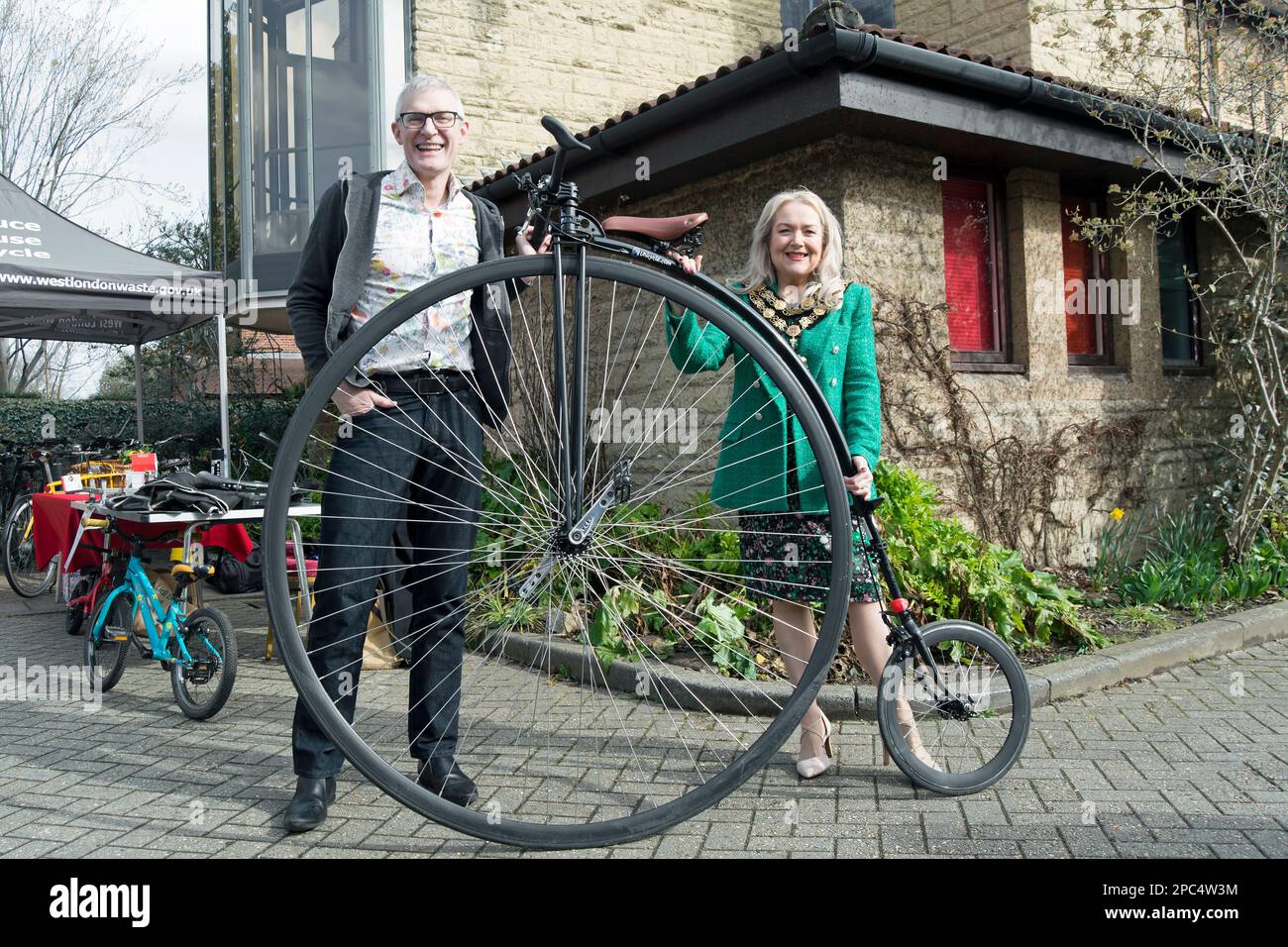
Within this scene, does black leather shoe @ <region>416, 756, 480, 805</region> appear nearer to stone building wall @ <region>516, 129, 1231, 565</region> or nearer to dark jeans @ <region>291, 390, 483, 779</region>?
dark jeans @ <region>291, 390, 483, 779</region>

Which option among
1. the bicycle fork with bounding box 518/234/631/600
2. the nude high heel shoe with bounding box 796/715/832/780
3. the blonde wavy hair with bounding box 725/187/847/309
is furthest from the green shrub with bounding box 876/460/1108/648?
the bicycle fork with bounding box 518/234/631/600

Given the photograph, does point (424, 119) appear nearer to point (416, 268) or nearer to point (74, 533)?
point (416, 268)

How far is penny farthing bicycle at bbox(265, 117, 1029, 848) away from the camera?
2.34 metres

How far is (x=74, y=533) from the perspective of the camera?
5902 millimetres

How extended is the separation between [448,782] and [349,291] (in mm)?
1500

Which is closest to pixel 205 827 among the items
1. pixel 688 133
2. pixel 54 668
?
pixel 54 668

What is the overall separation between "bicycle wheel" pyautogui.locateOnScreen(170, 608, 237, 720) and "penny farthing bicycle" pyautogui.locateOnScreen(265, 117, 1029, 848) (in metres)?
0.60

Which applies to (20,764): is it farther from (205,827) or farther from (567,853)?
(567,853)

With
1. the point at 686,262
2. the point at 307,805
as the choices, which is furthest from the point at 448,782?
the point at 686,262

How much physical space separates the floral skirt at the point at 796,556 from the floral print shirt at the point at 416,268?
111cm

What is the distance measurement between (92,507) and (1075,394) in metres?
6.46

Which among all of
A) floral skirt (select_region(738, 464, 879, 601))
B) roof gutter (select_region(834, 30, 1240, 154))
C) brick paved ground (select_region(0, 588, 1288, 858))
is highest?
roof gutter (select_region(834, 30, 1240, 154))

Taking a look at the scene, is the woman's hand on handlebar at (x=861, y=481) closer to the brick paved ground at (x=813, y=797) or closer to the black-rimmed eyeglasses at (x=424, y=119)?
the brick paved ground at (x=813, y=797)

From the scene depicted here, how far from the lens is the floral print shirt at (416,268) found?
111 inches
